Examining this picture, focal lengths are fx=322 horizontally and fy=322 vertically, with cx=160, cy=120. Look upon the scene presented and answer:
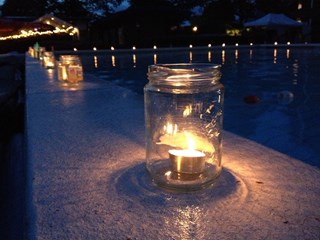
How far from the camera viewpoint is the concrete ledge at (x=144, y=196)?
4.07 ft

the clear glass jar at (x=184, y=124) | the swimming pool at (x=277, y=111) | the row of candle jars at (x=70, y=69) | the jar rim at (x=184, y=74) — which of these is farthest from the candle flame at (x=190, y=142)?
the row of candle jars at (x=70, y=69)

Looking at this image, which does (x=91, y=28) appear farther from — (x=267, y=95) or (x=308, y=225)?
(x=308, y=225)

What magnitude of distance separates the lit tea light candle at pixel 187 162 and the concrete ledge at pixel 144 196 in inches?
5.0

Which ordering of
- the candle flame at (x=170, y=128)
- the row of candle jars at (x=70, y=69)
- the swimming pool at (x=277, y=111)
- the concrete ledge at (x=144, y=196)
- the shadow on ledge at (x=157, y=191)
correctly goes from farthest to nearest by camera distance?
the row of candle jars at (x=70, y=69), the swimming pool at (x=277, y=111), the candle flame at (x=170, y=128), the shadow on ledge at (x=157, y=191), the concrete ledge at (x=144, y=196)

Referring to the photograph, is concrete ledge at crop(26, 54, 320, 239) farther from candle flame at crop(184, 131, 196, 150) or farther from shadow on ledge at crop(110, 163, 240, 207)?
candle flame at crop(184, 131, 196, 150)

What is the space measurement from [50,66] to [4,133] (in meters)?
2.12

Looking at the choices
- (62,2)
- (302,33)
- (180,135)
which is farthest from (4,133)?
(62,2)

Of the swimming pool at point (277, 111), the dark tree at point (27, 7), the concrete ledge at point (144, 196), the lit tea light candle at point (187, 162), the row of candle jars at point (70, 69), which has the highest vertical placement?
the dark tree at point (27, 7)

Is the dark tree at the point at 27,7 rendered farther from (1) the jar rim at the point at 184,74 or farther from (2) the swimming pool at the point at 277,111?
(1) the jar rim at the point at 184,74

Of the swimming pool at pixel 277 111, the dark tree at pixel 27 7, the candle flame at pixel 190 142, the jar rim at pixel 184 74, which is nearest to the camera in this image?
the jar rim at pixel 184 74

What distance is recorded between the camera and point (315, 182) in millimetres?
1654

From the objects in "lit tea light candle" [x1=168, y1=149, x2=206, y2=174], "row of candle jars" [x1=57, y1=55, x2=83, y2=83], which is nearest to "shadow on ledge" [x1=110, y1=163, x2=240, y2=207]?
"lit tea light candle" [x1=168, y1=149, x2=206, y2=174]

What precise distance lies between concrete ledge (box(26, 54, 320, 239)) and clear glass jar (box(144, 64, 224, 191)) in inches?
3.3

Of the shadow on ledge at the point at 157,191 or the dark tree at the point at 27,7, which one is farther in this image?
the dark tree at the point at 27,7
